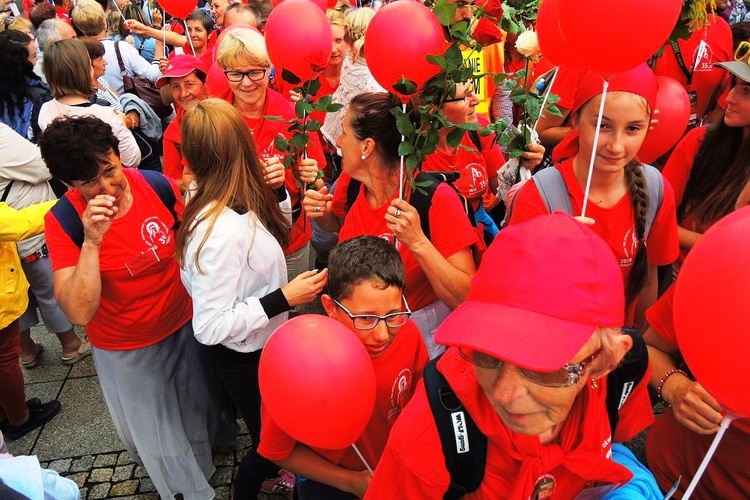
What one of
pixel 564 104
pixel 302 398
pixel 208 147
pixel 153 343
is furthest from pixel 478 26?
pixel 153 343

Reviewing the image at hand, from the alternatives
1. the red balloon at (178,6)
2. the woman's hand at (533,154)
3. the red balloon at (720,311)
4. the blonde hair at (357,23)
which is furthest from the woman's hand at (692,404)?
the red balloon at (178,6)

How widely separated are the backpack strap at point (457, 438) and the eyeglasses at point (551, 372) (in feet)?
0.51

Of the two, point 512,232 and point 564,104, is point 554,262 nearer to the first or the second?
point 512,232

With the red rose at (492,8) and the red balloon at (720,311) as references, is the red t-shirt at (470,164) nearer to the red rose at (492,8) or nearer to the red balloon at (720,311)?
the red rose at (492,8)

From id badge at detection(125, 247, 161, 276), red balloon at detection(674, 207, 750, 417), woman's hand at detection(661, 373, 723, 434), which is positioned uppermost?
red balloon at detection(674, 207, 750, 417)

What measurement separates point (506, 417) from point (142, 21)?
7090mm

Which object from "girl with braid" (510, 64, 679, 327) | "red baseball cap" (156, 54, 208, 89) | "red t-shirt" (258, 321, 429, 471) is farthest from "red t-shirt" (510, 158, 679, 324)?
"red baseball cap" (156, 54, 208, 89)

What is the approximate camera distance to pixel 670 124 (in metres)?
2.77

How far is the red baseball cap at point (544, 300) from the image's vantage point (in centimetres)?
111

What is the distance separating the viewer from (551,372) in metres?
1.16

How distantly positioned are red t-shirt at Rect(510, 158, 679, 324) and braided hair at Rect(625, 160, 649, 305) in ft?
0.07

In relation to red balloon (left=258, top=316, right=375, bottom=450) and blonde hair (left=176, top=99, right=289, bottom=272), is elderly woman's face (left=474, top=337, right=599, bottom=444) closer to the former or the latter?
red balloon (left=258, top=316, right=375, bottom=450)

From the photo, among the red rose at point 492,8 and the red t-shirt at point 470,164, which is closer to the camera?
the red rose at point 492,8

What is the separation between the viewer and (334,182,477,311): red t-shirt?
90.5 inches
